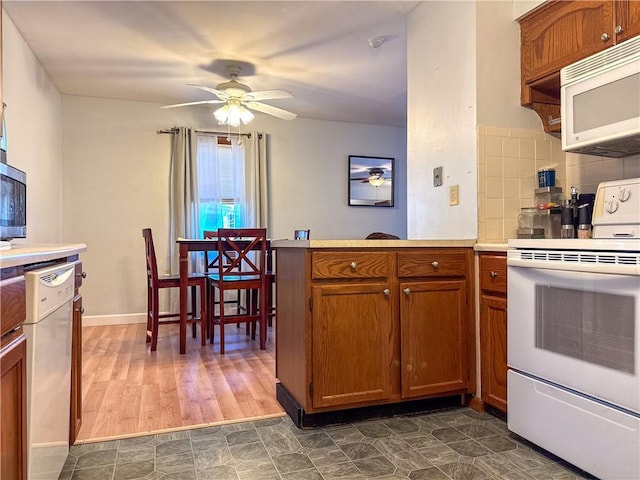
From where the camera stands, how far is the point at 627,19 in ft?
6.20

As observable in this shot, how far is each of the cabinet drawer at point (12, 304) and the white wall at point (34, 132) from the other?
2374 millimetres

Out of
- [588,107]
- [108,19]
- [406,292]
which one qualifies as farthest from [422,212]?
[108,19]

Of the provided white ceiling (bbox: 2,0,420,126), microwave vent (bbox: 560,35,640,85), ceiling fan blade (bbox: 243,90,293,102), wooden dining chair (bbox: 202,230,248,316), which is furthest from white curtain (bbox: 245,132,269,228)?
microwave vent (bbox: 560,35,640,85)

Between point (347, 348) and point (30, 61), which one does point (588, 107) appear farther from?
point (30, 61)

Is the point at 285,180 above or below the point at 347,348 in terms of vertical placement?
above

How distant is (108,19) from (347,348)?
2.67 m

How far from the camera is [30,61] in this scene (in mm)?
3391

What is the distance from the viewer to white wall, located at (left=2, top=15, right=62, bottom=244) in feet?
9.66

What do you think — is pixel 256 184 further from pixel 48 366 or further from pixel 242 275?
pixel 48 366

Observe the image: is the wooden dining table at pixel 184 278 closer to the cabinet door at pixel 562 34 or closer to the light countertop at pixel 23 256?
the light countertop at pixel 23 256

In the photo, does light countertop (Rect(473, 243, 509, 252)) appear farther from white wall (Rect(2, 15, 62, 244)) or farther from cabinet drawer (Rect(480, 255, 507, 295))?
white wall (Rect(2, 15, 62, 244))

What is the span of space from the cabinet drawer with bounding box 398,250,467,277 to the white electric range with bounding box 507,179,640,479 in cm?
34

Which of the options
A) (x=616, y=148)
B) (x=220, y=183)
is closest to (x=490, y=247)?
(x=616, y=148)

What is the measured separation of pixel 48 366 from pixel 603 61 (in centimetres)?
237
